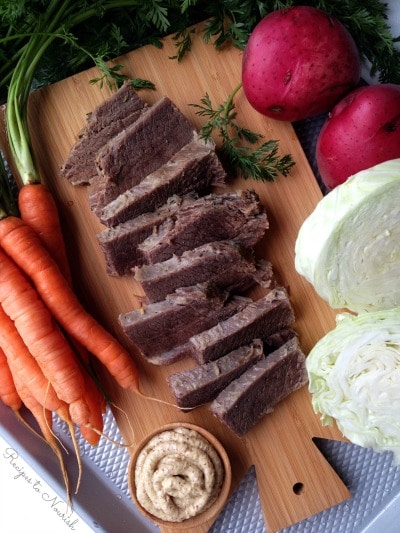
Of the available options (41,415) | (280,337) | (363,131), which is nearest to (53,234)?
(41,415)

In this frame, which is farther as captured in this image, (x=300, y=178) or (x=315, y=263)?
(x=300, y=178)

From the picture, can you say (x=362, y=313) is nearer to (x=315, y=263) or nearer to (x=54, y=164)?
(x=315, y=263)

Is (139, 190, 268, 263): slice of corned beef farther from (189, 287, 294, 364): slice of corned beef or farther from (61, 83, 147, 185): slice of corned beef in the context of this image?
(61, 83, 147, 185): slice of corned beef

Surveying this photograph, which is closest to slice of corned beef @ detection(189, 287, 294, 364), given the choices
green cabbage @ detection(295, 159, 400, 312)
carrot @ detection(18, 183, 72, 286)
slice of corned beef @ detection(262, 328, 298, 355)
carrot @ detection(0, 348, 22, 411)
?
slice of corned beef @ detection(262, 328, 298, 355)

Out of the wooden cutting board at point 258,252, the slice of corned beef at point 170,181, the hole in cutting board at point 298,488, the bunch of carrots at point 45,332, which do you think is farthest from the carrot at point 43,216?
the hole in cutting board at point 298,488

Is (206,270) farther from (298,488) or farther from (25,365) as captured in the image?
(298,488)

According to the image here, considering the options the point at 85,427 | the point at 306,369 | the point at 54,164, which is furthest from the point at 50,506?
the point at 54,164
